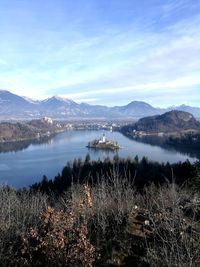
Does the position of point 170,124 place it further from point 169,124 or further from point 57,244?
point 57,244

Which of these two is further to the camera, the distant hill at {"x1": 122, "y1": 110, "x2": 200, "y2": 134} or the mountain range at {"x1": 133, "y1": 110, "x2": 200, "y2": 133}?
the mountain range at {"x1": 133, "y1": 110, "x2": 200, "y2": 133}

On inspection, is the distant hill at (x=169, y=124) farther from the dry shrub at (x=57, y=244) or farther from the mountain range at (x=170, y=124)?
the dry shrub at (x=57, y=244)

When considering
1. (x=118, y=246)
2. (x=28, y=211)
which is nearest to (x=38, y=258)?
(x=118, y=246)

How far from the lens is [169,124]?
9656 centimetres

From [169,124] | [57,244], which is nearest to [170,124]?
[169,124]

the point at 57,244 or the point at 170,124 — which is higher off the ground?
the point at 57,244

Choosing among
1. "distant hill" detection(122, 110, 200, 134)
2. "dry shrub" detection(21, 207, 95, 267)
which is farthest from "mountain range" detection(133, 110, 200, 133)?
"dry shrub" detection(21, 207, 95, 267)

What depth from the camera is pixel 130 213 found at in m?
7.59

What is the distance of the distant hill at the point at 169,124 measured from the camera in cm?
9119

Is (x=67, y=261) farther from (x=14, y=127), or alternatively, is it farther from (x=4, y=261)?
(x=14, y=127)

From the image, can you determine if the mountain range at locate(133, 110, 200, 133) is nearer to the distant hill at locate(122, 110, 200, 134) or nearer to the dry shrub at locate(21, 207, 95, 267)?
the distant hill at locate(122, 110, 200, 134)

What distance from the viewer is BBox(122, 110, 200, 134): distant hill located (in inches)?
3590

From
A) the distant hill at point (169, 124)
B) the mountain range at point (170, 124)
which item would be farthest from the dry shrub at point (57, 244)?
the mountain range at point (170, 124)

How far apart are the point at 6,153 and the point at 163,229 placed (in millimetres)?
48462
